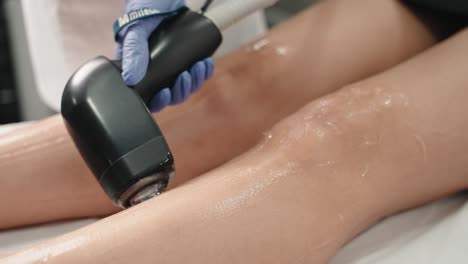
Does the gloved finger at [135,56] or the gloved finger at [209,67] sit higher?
the gloved finger at [135,56]

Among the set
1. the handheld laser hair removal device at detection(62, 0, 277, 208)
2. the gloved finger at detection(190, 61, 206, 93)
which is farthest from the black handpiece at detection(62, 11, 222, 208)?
the gloved finger at detection(190, 61, 206, 93)

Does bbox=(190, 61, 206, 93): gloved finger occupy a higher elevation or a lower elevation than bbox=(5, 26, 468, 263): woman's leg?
higher

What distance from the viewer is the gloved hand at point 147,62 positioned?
2.22 feet

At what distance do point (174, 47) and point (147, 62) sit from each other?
0.16 feet

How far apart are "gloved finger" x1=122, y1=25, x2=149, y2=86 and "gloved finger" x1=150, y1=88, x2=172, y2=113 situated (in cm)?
6

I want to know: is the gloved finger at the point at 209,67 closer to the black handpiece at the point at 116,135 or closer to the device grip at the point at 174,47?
the device grip at the point at 174,47

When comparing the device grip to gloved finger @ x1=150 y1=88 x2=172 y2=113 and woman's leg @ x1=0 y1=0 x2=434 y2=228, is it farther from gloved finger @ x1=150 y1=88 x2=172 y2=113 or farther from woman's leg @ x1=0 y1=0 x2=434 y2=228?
woman's leg @ x1=0 y1=0 x2=434 y2=228

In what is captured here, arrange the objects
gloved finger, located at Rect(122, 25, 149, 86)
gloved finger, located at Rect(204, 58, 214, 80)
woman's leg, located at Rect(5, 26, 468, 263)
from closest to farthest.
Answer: woman's leg, located at Rect(5, 26, 468, 263), gloved finger, located at Rect(122, 25, 149, 86), gloved finger, located at Rect(204, 58, 214, 80)

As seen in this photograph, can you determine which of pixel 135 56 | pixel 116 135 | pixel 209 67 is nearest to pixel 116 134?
pixel 116 135

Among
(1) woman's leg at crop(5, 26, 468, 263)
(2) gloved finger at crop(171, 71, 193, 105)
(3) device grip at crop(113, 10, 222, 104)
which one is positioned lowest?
(1) woman's leg at crop(5, 26, 468, 263)

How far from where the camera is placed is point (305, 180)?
641 mm

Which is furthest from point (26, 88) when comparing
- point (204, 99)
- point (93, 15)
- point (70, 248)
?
point (70, 248)

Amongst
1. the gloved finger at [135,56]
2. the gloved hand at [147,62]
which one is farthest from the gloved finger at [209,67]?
the gloved finger at [135,56]

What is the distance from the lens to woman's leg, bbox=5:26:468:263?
0.54m
